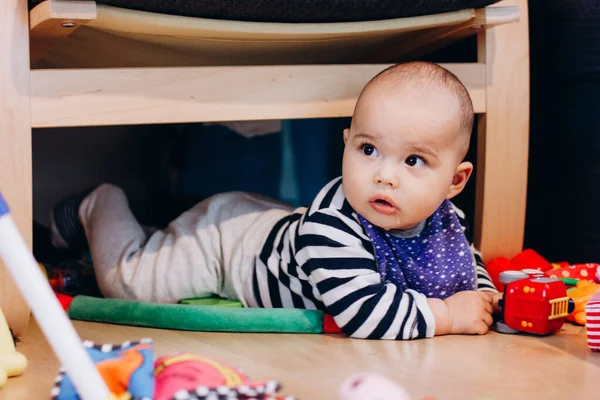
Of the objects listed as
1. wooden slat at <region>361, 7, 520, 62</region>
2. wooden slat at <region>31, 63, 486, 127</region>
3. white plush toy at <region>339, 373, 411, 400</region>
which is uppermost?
wooden slat at <region>361, 7, 520, 62</region>

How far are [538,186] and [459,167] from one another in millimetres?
363

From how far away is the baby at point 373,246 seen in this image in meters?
0.93

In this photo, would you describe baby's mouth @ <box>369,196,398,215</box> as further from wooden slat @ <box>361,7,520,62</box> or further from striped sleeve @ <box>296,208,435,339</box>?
wooden slat @ <box>361,7,520,62</box>

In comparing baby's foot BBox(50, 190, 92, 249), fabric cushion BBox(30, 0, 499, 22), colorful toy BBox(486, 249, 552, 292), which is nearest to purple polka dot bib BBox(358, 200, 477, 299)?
colorful toy BBox(486, 249, 552, 292)

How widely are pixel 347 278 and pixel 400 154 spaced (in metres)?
0.16

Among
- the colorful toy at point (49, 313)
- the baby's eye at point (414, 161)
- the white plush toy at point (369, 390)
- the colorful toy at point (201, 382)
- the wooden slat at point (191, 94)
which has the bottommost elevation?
the colorful toy at point (201, 382)

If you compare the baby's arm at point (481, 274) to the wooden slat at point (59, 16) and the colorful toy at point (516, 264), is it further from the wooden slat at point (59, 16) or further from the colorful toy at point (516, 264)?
the wooden slat at point (59, 16)

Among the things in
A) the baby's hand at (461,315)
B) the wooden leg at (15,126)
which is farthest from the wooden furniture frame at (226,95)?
the baby's hand at (461,315)

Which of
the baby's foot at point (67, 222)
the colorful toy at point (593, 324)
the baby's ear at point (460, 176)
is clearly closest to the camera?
the colorful toy at point (593, 324)

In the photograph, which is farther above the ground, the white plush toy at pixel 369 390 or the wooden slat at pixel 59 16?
the wooden slat at pixel 59 16

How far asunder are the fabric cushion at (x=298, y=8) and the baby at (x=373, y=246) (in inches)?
3.3

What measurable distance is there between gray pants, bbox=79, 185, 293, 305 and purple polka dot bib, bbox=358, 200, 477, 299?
19 centimetres

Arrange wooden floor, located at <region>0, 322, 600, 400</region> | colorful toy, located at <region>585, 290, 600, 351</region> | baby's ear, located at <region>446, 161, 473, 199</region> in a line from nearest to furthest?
wooden floor, located at <region>0, 322, 600, 400</region> < colorful toy, located at <region>585, 290, 600, 351</region> < baby's ear, located at <region>446, 161, 473, 199</region>

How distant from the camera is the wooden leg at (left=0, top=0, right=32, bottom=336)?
89 centimetres
